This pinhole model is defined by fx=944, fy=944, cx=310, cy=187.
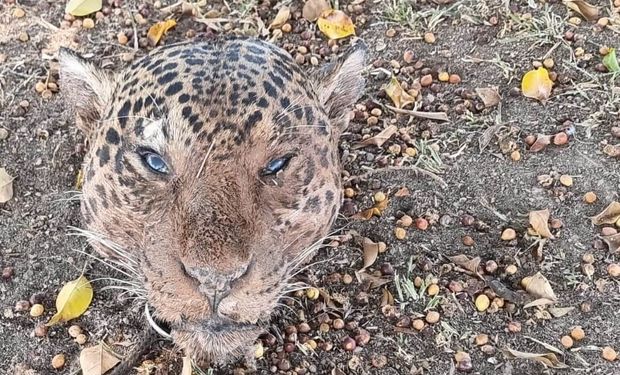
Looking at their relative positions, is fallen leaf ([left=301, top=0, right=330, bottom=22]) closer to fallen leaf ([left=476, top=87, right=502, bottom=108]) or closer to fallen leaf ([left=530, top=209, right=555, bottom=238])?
fallen leaf ([left=476, top=87, right=502, bottom=108])

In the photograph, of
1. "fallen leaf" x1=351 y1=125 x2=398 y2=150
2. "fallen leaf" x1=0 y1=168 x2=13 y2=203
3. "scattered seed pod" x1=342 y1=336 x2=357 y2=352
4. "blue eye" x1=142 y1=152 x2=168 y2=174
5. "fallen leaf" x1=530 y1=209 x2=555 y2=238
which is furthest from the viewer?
"fallen leaf" x1=351 y1=125 x2=398 y2=150

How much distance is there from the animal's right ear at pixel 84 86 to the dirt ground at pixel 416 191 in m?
0.79

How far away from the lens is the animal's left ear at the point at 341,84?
169 inches

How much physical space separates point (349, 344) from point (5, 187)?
2.00m

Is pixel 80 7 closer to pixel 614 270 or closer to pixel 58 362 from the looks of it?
pixel 58 362

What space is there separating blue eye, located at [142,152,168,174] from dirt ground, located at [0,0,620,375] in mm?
1169

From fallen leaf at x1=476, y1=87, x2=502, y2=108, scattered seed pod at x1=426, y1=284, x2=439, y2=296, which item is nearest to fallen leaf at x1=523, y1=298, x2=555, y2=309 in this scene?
scattered seed pod at x1=426, y1=284, x2=439, y2=296

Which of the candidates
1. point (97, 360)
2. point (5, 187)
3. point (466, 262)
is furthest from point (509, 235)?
point (5, 187)

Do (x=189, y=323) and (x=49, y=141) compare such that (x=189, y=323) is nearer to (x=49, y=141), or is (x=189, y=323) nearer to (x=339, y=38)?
(x=49, y=141)

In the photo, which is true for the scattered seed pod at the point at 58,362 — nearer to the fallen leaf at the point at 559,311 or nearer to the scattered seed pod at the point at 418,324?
the scattered seed pod at the point at 418,324

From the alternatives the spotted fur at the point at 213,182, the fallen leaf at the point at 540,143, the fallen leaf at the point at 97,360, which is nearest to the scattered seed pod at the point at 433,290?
the spotted fur at the point at 213,182

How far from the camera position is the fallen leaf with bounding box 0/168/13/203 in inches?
195

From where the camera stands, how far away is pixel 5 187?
195 inches

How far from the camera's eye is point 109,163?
3814 millimetres
